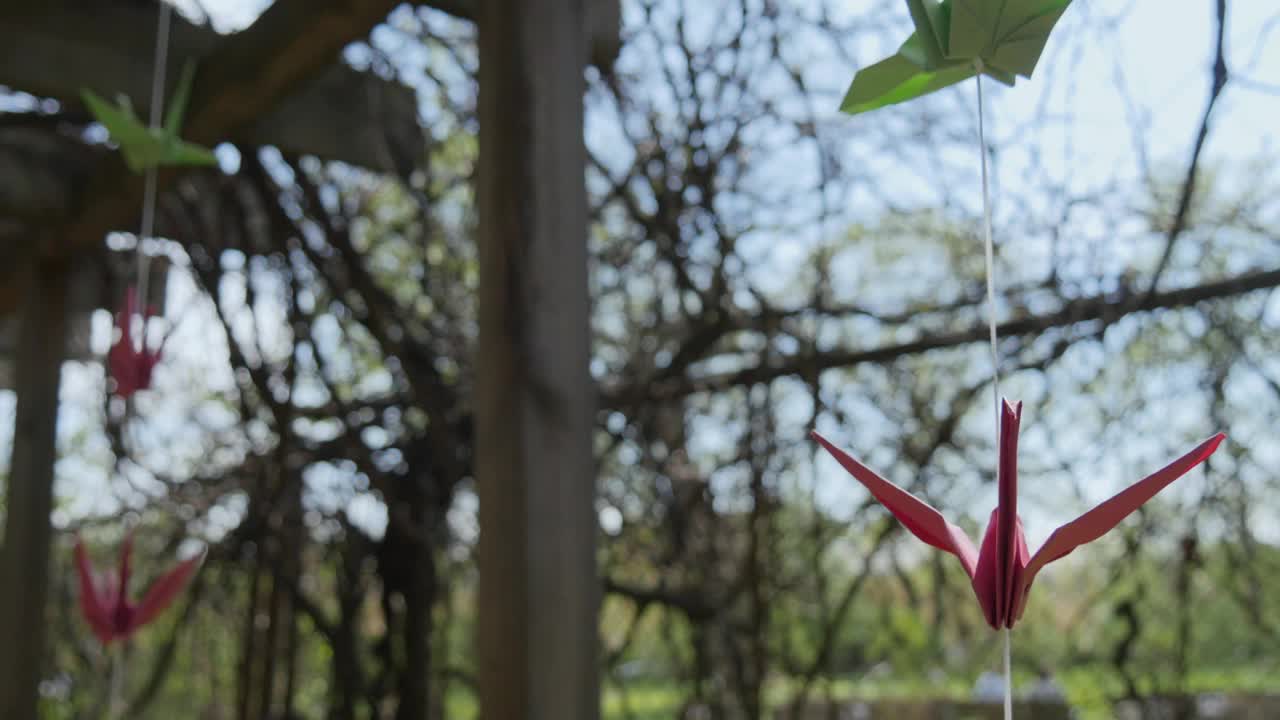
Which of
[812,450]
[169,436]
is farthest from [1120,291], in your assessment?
[169,436]

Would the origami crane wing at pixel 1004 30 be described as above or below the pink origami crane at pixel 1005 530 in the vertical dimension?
above

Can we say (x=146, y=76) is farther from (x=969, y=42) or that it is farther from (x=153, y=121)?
(x=969, y=42)

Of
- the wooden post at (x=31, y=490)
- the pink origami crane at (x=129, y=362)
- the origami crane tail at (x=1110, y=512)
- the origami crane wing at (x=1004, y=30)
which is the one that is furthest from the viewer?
the wooden post at (x=31, y=490)

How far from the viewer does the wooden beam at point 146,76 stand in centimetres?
163

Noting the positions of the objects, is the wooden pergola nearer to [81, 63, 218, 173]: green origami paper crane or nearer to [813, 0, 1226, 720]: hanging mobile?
[81, 63, 218, 173]: green origami paper crane

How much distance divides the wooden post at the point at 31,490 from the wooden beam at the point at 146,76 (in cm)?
80

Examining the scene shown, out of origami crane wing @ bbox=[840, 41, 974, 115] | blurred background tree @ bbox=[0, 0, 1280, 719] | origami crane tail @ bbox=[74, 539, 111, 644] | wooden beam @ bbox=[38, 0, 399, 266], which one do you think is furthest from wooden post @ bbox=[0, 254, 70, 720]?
origami crane wing @ bbox=[840, 41, 974, 115]

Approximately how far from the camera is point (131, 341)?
1.21 meters

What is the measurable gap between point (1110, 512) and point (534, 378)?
0.60m

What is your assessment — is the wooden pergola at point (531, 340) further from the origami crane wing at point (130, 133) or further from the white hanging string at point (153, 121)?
the origami crane wing at point (130, 133)

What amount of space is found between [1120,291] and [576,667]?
103 centimetres

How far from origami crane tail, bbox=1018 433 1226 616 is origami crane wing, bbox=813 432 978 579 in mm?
29

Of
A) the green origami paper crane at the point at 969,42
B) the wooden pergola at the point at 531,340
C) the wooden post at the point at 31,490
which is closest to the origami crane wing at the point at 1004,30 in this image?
the green origami paper crane at the point at 969,42

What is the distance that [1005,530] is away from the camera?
1.63ft
